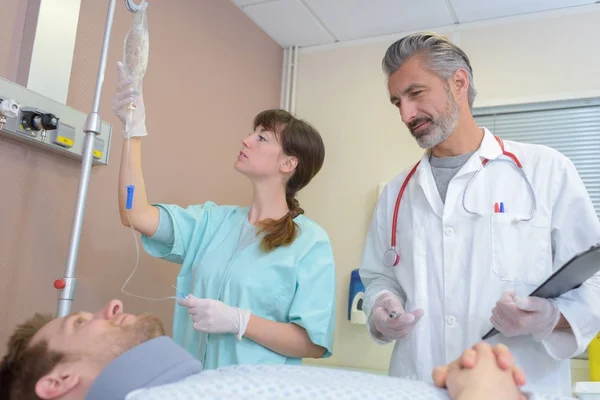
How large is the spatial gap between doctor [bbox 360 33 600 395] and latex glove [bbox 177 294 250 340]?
14.0 inches

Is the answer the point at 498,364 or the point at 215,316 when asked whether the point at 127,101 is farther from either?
the point at 498,364

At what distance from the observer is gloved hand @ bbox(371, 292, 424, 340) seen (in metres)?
1.38

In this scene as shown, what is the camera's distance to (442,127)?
1.58 m

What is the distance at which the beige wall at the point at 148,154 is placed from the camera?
1.68 meters

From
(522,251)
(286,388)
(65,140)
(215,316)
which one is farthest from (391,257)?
(65,140)

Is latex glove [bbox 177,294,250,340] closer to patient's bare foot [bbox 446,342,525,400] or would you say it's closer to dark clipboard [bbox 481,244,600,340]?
dark clipboard [bbox 481,244,600,340]

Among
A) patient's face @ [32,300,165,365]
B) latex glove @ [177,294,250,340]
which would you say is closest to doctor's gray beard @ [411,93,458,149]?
latex glove @ [177,294,250,340]

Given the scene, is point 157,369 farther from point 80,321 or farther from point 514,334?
point 514,334

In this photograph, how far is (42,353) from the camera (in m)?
1.02

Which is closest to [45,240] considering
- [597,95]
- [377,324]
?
[377,324]

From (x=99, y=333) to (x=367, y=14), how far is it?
2262mm

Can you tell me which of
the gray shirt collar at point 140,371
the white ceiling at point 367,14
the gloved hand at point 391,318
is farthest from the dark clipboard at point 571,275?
the white ceiling at point 367,14

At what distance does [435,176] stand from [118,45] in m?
1.25

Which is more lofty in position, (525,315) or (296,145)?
(296,145)
